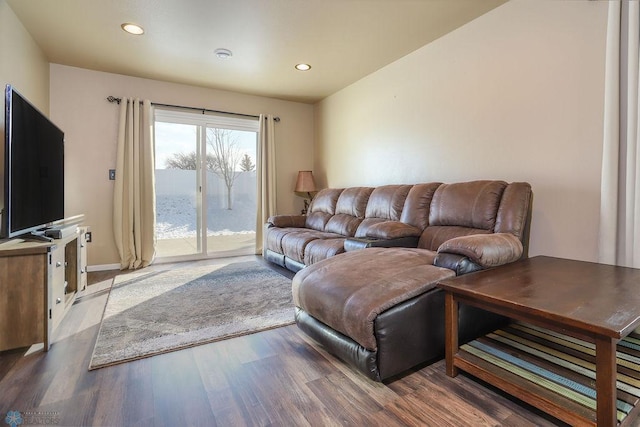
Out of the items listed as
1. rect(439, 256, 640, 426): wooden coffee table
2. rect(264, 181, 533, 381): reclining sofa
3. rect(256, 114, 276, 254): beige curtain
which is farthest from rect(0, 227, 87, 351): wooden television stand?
rect(256, 114, 276, 254): beige curtain

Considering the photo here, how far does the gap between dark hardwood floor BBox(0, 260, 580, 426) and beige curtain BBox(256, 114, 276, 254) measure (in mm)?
2878

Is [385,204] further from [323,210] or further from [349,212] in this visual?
[323,210]

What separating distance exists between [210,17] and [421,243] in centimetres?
256

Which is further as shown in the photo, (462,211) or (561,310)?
(462,211)

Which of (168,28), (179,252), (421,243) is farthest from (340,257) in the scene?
(179,252)

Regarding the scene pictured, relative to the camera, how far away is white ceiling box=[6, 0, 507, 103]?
2.42 metres

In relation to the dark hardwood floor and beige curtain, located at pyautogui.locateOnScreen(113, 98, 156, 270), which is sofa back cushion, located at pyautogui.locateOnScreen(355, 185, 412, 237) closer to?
the dark hardwood floor

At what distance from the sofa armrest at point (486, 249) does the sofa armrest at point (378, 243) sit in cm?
67

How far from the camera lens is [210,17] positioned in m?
2.55

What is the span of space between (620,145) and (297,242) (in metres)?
2.53

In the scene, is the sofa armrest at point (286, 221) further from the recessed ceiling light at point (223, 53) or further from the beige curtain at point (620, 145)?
the beige curtain at point (620, 145)

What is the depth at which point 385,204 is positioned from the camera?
3.12 meters
